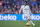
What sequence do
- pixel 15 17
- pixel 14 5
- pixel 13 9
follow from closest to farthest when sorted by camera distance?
pixel 15 17, pixel 13 9, pixel 14 5

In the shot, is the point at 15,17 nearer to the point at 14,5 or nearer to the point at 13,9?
the point at 13,9

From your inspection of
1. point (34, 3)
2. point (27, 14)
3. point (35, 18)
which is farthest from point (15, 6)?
point (27, 14)

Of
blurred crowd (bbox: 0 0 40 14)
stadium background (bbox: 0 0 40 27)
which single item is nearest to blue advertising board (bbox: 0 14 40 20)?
stadium background (bbox: 0 0 40 27)

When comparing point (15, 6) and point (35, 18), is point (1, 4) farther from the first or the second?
point (35, 18)

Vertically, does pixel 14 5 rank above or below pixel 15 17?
above

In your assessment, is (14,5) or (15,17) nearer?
(15,17)

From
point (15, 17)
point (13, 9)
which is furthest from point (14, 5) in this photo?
point (15, 17)

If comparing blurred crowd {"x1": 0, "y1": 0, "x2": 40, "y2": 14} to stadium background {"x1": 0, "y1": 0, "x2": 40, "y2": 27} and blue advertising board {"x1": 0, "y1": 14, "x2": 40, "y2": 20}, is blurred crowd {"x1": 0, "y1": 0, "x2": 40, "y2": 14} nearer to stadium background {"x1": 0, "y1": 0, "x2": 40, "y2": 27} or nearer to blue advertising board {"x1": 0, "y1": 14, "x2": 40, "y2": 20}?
stadium background {"x1": 0, "y1": 0, "x2": 40, "y2": 27}

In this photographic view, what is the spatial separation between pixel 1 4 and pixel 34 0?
12.2ft

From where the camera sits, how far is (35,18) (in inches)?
372

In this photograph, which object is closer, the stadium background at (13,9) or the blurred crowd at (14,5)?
the stadium background at (13,9)

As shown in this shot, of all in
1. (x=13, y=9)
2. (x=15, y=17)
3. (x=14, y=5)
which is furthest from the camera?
(x=14, y=5)

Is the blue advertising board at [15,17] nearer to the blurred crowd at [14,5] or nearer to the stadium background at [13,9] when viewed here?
the stadium background at [13,9]

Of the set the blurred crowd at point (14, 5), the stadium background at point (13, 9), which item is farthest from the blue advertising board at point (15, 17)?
the blurred crowd at point (14, 5)
